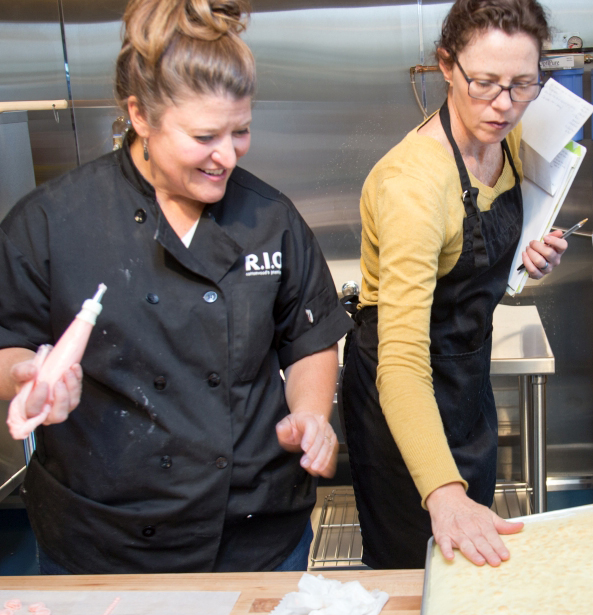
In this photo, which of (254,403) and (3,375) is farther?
(254,403)

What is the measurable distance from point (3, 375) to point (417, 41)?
2269mm

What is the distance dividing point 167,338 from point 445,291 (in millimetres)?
551

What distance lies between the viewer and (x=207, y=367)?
1.17 metres

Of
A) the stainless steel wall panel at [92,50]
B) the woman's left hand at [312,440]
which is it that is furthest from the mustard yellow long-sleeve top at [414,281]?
the stainless steel wall panel at [92,50]

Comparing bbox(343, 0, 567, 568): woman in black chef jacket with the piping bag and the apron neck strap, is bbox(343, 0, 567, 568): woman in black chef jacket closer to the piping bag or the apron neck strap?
the apron neck strap

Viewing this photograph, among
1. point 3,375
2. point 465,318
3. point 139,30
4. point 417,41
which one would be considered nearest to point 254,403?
point 3,375

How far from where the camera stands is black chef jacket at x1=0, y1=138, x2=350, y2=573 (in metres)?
1.14

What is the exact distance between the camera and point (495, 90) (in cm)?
126

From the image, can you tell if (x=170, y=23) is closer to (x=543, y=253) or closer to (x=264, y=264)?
(x=264, y=264)

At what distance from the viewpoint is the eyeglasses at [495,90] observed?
126cm

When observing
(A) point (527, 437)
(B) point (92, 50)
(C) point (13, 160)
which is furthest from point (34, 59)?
(A) point (527, 437)

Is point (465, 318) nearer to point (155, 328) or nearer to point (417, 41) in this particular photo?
point (155, 328)

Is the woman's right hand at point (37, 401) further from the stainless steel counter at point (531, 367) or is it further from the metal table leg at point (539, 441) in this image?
the metal table leg at point (539, 441)

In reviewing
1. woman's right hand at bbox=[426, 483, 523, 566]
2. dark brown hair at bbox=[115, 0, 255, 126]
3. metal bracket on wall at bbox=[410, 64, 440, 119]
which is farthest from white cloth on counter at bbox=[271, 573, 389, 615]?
metal bracket on wall at bbox=[410, 64, 440, 119]
